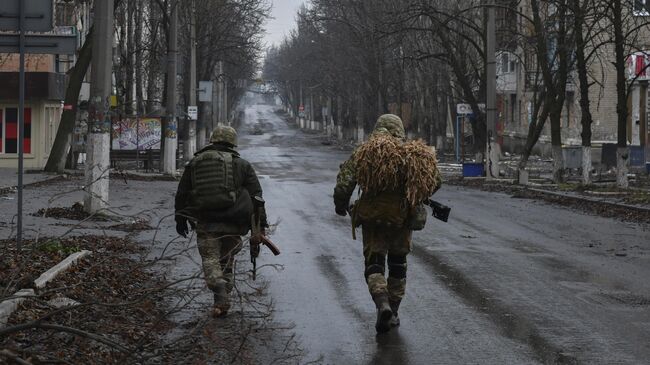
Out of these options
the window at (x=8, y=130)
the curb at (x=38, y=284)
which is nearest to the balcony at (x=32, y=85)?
the window at (x=8, y=130)

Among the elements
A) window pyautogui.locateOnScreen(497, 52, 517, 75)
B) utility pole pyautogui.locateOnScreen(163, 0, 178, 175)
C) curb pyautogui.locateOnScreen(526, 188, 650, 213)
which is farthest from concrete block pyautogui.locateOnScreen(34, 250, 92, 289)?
window pyautogui.locateOnScreen(497, 52, 517, 75)

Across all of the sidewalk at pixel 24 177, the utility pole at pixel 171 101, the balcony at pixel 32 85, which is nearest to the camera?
the sidewalk at pixel 24 177

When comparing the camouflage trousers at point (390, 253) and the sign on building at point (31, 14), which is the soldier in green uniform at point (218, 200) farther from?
the sign on building at point (31, 14)

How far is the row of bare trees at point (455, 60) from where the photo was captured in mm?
32656

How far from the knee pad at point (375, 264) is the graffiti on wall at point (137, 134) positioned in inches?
1193

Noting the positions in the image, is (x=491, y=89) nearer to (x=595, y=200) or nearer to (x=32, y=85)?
(x=595, y=200)

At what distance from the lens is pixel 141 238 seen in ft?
51.7

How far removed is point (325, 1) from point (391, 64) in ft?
18.3

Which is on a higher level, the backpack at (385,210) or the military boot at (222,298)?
the backpack at (385,210)

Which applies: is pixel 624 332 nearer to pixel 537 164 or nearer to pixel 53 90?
pixel 53 90

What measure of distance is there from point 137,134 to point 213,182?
97.9ft

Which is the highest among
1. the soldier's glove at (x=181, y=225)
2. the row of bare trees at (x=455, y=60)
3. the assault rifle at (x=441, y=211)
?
the row of bare trees at (x=455, y=60)

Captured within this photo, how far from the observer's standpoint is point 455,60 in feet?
132

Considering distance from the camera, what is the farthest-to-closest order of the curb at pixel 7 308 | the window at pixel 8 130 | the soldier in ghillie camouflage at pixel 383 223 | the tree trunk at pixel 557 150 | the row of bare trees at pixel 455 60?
the window at pixel 8 130 → the row of bare trees at pixel 455 60 → the tree trunk at pixel 557 150 → the soldier in ghillie camouflage at pixel 383 223 → the curb at pixel 7 308
